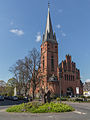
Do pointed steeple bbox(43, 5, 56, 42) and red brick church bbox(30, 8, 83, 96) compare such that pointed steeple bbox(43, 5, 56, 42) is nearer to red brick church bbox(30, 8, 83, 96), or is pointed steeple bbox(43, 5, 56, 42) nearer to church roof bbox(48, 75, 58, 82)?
red brick church bbox(30, 8, 83, 96)

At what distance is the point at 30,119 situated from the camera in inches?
379

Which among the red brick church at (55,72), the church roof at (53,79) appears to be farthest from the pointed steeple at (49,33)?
the church roof at (53,79)

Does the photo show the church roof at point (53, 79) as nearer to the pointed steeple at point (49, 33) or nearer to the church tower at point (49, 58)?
the church tower at point (49, 58)

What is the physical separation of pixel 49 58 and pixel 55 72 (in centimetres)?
621

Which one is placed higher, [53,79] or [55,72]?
[55,72]

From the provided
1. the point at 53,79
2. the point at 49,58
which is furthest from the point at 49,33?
the point at 53,79

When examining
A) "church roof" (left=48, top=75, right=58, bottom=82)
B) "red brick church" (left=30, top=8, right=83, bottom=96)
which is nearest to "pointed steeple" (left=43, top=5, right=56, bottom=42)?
"red brick church" (left=30, top=8, right=83, bottom=96)

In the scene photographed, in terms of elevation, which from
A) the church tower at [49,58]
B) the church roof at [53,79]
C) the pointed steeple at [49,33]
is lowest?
the church roof at [53,79]

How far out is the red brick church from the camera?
159 feet

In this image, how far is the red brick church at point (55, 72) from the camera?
48.5 meters

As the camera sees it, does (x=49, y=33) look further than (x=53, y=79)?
Yes

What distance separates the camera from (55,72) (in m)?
51.7

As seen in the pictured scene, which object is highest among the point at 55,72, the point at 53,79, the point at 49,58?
the point at 49,58

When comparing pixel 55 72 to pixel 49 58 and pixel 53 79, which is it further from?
pixel 49 58
